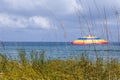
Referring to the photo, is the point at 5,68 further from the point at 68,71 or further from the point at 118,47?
the point at 118,47

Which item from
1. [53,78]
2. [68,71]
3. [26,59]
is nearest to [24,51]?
[26,59]

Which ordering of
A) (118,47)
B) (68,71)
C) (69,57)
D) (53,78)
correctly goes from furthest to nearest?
1. (69,57)
2. (118,47)
3. (68,71)
4. (53,78)

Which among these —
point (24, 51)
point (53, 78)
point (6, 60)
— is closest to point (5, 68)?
point (6, 60)

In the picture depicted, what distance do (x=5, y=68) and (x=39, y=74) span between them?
58.9 inches

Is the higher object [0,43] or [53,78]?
[0,43]

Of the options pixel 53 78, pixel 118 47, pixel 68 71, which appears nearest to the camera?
pixel 53 78

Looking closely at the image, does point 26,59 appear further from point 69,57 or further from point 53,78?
point 53,78

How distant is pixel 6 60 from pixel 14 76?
182 centimetres

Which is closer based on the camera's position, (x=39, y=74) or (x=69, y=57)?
(x=39, y=74)

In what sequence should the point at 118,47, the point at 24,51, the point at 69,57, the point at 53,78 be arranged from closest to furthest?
1. the point at 53,78
2. the point at 118,47
3. the point at 69,57
4. the point at 24,51

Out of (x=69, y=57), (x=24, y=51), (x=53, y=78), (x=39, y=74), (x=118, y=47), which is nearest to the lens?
(x=53, y=78)

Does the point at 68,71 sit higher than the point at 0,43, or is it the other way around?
the point at 0,43

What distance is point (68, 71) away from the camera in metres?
5.95

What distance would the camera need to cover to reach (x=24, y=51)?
25.5ft
